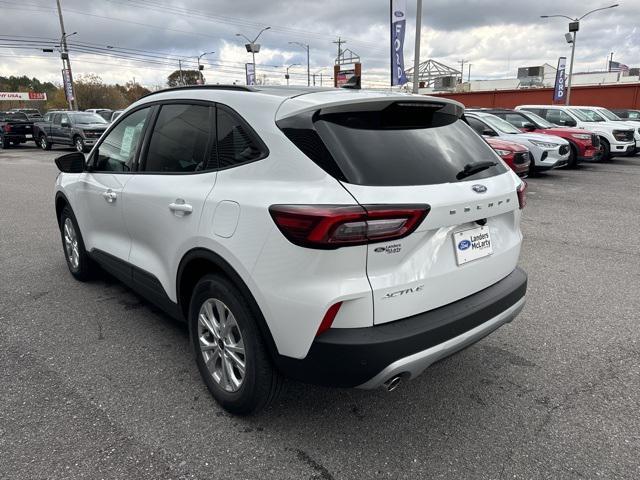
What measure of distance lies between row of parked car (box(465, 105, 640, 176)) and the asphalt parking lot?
723 centimetres

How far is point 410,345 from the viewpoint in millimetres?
2160

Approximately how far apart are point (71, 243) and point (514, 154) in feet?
29.4

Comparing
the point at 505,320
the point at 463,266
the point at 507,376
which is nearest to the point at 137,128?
the point at 463,266

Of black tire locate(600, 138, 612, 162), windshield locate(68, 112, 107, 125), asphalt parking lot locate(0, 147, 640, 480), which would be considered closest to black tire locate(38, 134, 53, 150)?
windshield locate(68, 112, 107, 125)

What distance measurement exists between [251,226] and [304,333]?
559 mm

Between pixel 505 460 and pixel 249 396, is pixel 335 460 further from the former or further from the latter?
pixel 505 460

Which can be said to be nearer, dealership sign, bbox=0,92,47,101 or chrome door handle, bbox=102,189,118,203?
chrome door handle, bbox=102,189,118,203

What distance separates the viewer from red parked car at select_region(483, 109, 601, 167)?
13.4 metres

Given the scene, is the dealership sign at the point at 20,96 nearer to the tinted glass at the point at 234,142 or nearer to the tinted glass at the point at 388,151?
the tinted glass at the point at 234,142

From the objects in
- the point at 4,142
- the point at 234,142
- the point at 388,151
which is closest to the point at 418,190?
the point at 388,151

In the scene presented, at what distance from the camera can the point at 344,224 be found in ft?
6.75

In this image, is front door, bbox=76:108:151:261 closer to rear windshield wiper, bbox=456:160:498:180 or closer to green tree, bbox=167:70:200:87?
rear windshield wiper, bbox=456:160:498:180

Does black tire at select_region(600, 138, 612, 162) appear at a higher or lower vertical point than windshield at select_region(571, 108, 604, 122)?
lower

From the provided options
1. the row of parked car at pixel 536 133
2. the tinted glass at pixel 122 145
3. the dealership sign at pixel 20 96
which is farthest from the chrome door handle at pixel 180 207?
the dealership sign at pixel 20 96
